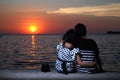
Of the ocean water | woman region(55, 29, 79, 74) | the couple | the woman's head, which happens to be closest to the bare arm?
the couple

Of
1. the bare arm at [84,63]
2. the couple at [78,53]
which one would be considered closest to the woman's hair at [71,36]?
the couple at [78,53]

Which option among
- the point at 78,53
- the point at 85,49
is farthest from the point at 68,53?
the point at 85,49

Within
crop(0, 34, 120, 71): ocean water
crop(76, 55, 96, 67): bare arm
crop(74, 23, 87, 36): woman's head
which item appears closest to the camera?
crop(74, 23, 87, 36): woman's head

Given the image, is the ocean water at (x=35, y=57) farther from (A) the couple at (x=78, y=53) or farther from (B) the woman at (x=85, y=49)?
(B) the woman at (x=85, y=49)

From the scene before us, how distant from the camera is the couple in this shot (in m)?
6.43

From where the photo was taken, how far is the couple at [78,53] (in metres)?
6.43

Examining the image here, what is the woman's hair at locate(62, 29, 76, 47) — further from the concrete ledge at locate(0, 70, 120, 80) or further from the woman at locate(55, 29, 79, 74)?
the concrete ledge at locate(0, 70, 120, 80)

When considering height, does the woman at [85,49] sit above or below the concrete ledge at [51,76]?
above

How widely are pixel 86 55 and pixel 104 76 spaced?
1.77 feet

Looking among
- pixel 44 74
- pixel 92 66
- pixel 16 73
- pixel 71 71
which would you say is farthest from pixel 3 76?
pixel 92 66

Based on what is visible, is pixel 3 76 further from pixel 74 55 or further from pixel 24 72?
pixel 74 55

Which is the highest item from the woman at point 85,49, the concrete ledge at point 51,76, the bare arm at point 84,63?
the woman at point 85,49

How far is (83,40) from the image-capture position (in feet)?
21.3

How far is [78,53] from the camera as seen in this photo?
6.41 meters
